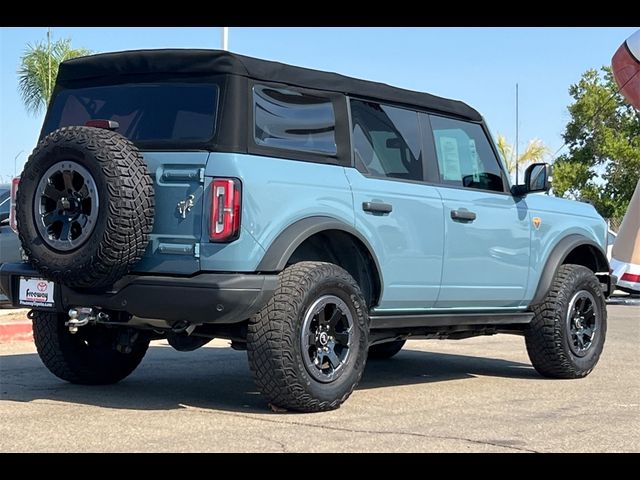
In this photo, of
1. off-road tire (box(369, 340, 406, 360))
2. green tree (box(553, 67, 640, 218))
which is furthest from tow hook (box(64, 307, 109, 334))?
green tree (box(553, 67, 640, 218))

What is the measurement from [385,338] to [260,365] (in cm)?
145

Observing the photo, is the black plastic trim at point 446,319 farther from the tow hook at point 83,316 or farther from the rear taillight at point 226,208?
the tow hook at point 83,316

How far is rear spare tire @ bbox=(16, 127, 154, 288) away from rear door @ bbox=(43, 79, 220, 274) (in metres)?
0.10

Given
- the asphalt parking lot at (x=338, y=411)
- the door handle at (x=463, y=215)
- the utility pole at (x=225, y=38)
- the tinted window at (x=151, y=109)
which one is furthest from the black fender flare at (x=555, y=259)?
the utility pole at (x=225, y=38)

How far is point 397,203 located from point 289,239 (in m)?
1.07

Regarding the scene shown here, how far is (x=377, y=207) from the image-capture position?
6414 mm

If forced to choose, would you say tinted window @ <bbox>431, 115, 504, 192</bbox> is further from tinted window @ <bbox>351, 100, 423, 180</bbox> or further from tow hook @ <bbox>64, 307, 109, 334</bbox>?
tow hook @ <bbox>64, 307, 109, 334</bbox>

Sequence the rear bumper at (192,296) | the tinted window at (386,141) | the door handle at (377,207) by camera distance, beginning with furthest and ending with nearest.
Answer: the tinted window at (386,141), the door handle at (377,207), the rear bumper at (192,296)

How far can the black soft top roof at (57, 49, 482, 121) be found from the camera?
595cm

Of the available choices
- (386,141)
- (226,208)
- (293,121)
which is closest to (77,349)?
(226,208)

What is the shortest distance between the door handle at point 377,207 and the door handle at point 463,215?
702mm

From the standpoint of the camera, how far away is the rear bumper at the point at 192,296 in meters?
5.54
